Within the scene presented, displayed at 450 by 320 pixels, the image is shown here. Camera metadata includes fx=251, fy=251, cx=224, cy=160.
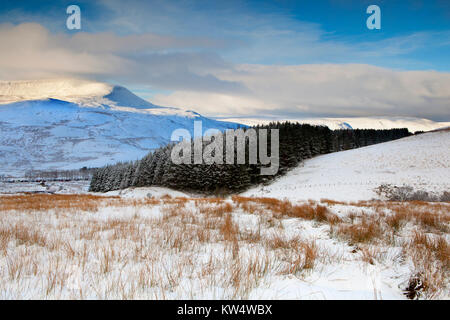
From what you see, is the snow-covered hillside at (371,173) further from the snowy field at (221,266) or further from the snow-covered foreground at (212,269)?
the snow-covered foreground at (212,269)

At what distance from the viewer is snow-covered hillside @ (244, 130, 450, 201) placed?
33.4 metres

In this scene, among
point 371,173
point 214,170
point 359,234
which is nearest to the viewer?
point 359,234

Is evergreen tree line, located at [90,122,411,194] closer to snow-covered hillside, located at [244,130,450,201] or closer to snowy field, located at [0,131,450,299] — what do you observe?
snow-covered hillside, located at [244,130,450,201]

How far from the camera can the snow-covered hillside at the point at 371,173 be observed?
33438 mm

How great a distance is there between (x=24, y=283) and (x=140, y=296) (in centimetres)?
127

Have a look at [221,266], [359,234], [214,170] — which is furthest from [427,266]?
[214,170]

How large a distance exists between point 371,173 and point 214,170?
27.7 meters

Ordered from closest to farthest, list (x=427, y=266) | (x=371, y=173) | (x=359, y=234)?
(x=427, y=266)
(x=359, y=234)
(x=371, y=173)

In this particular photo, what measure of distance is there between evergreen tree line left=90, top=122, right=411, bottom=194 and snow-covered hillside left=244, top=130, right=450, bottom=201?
4.38m

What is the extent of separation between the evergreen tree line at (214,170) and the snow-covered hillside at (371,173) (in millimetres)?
4377

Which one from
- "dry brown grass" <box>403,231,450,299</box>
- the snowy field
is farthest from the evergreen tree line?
"dry brown grass" <box>403,231,450,299</box>

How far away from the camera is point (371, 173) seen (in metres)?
42.3

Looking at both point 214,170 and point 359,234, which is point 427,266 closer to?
point 359,234
